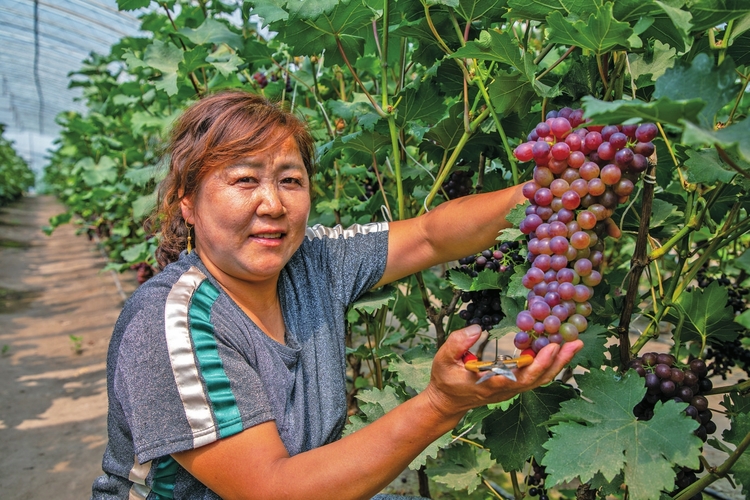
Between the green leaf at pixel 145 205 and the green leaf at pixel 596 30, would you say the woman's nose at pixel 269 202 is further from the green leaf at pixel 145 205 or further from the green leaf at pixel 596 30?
the green leaf at pixel 145 205

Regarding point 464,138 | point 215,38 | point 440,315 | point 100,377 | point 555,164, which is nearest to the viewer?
point 555,164

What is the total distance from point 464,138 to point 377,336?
110cm

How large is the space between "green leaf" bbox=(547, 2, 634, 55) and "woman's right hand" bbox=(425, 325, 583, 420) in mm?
541

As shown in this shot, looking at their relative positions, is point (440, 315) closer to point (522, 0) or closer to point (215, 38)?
point (522, 0)

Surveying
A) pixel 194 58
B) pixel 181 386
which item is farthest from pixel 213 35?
pixel 181 386

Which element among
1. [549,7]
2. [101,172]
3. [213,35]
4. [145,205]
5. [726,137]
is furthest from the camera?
[101,172]

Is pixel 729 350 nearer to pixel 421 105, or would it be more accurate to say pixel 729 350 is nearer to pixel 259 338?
pixel 421 105

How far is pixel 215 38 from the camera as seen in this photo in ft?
8.86

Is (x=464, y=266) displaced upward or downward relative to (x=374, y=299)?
upward

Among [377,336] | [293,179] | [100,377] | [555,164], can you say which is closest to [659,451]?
[555,164]

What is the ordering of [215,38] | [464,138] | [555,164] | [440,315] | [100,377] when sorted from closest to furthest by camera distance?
[555,164]
[464,138]
[440,315]
[215,38]
[100,377]

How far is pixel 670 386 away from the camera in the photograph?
129cm

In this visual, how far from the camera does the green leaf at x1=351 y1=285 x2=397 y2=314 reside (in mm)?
1896

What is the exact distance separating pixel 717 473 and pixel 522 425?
400 mm
